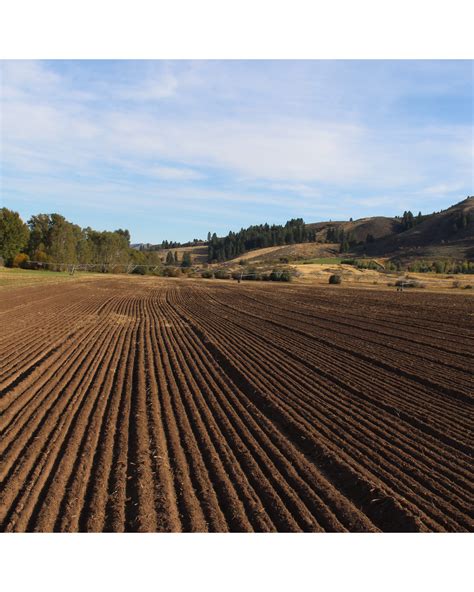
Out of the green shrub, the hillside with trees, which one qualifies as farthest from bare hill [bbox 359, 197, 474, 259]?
the green shrub

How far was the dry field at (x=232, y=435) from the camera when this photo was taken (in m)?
4.95

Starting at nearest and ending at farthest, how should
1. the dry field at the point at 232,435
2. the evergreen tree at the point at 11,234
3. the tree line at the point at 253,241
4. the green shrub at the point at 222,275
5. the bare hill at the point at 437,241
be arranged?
the dry field at the point at 232,435 → the evergreen tree at the point at 11,234 → the green shrub at the point at 222,275 → the bare hill at the point at 437,241 → the tree line at the point at 253,241

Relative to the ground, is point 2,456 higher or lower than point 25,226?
lower

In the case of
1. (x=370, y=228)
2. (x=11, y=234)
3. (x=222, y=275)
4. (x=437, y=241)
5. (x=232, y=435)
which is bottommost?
(x=232, y=435)

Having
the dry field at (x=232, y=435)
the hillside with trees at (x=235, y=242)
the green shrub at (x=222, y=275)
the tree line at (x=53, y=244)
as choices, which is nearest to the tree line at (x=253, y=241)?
the hillside with trees at (x=235, y=242)

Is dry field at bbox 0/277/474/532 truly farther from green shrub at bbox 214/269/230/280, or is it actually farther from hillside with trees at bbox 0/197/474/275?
hillside with trees at bbox 0/197/474/275

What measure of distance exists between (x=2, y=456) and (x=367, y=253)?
12400cm

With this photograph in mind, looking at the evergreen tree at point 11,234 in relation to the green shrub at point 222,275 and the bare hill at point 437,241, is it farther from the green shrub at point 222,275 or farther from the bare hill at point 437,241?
Answer: the bare hill at point 437,241

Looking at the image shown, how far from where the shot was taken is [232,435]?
7.14 metres

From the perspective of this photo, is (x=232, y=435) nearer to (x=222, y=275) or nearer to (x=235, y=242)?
(x=222, y=275)

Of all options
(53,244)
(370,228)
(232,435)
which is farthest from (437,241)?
(232,435)

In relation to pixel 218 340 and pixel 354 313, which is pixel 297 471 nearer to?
pixel 218 340

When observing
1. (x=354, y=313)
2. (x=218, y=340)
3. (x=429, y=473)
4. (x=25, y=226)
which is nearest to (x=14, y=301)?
(x=218, y=340)

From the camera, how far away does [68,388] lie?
30.6 ft
